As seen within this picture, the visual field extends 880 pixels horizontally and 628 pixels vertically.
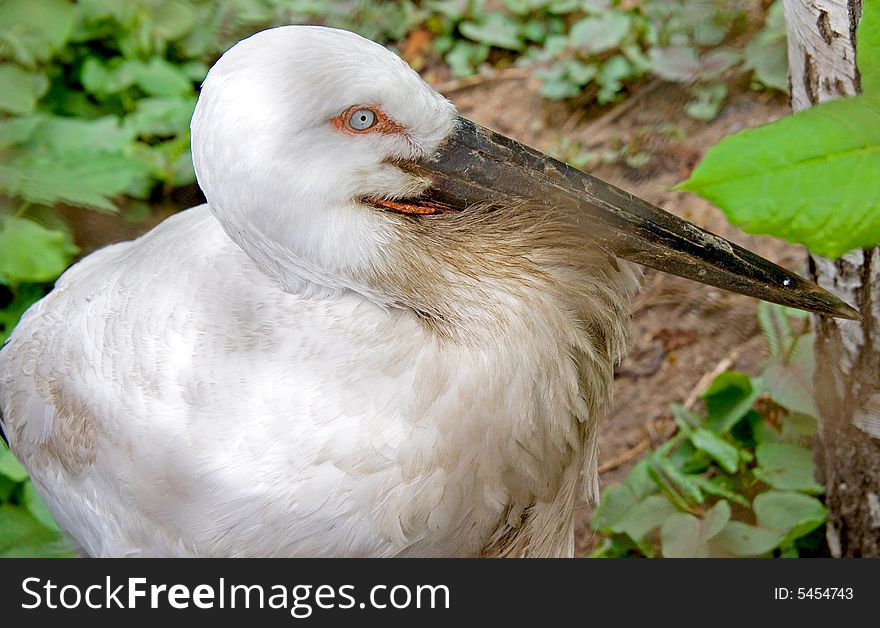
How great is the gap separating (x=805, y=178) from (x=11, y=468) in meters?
1.87

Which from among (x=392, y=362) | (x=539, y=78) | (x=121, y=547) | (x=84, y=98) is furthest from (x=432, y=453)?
(x=84, y=98)

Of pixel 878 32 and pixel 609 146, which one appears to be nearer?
pixel 878 32

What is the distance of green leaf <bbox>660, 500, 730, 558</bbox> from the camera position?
2.03 meters

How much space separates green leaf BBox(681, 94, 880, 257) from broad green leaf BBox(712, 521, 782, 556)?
114 cm

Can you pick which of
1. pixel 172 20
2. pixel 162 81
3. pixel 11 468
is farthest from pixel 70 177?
pixel 11 468

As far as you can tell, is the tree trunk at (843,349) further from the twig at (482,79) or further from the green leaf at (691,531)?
the twig at (482,79)

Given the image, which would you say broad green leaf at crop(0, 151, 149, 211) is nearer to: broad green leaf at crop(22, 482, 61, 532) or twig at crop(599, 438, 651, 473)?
broad green leaf at crop(22, 482, 61, 532)

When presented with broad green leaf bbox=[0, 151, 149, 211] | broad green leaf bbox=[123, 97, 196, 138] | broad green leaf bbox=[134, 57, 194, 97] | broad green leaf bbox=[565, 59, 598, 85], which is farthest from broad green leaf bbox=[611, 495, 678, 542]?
broad green leaf bbox=[134, 57, 194, 97]

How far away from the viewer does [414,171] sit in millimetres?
1477

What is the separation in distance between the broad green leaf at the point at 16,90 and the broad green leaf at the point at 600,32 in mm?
1623

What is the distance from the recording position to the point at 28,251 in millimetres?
2545

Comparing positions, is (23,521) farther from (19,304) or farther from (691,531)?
(691,531)

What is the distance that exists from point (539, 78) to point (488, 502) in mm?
1839
